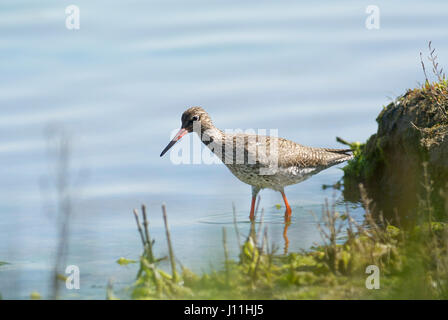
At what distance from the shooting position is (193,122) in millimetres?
9469

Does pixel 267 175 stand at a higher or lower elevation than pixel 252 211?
higher

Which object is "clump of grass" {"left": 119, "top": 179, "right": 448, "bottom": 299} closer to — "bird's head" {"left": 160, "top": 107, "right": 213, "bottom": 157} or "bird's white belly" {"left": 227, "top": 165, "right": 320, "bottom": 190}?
"bird's white belly" {"left": 227, "top": 165, "right": 320, "bottom": 190}

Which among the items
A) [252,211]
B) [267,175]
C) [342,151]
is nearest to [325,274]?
[267,175]

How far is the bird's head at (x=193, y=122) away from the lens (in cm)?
944

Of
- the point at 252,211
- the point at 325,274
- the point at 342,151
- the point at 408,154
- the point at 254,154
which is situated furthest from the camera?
the point at 342,151

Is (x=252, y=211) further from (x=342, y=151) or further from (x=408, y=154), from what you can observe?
(x=408, y=154)

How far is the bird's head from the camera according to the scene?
31.0 ft

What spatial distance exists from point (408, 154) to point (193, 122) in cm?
331

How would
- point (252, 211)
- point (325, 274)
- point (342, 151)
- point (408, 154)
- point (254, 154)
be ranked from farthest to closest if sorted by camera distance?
point (342, 151)
point (252, 211)
point (254, 154)
point (408, 154)
point (325, 274)

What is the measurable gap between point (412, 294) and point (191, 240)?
340 cm

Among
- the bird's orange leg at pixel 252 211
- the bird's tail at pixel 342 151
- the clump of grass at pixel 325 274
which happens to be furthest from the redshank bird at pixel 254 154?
the clump of grass at pixel 325 274

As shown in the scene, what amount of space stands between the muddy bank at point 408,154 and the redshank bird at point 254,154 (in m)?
1.08
